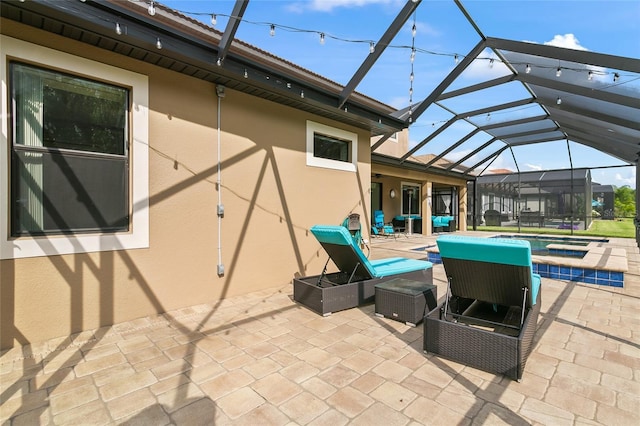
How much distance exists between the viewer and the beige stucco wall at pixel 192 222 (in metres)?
3.17

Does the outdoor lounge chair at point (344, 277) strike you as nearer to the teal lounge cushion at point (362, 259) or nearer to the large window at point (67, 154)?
the teal lounge cushion at point (362, 259)

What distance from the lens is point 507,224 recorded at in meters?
18.2

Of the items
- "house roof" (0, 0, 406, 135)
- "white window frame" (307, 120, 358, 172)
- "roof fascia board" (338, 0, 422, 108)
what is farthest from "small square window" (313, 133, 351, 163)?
"roof fascia board" (338, 0, 422, 108)

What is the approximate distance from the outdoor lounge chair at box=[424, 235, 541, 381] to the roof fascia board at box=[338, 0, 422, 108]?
3252mm

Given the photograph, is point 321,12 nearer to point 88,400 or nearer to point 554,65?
point 554,65

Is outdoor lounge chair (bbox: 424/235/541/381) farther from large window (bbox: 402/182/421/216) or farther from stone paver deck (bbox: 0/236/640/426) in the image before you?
large window (bbox: 402/182/421/216)

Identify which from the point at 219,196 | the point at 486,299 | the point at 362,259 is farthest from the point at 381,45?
the point at 486,299

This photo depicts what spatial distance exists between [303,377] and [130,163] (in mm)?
3153

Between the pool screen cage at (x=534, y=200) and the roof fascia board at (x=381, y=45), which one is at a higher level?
the roof fascia board at (x=381, y=45)

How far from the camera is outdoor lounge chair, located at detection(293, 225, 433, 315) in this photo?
3.95 metres

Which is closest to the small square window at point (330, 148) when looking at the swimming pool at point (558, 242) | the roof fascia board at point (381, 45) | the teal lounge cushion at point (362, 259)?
the roof fascia board at point (381, 45)

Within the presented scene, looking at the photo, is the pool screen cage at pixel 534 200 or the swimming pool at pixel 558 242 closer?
the swimming pool at pixel 558 242

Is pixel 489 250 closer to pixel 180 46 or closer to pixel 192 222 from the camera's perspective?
pixel 192 222

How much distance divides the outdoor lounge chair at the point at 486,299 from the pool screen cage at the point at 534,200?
50.8ft
